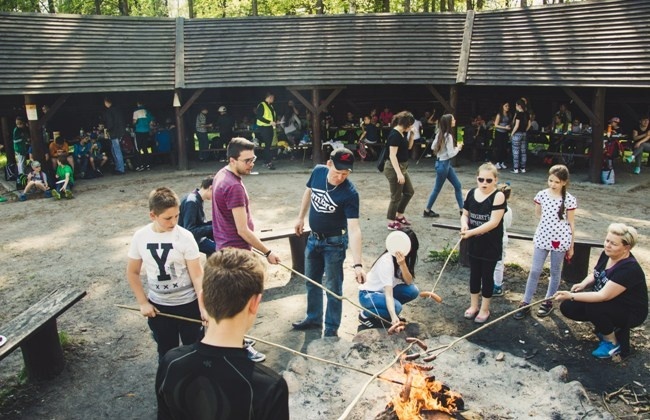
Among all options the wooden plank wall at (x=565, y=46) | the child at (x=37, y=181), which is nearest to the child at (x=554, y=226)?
the wooden plank wall at (x=565, y=46)

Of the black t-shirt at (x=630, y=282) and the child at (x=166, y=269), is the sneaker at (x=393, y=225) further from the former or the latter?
the child at (x=166, y=269)

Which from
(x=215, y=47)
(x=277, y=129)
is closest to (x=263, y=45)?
(x=215, y=47)

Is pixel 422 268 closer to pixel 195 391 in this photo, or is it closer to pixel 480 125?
pixel 195 391

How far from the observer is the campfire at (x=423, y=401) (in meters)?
3.87

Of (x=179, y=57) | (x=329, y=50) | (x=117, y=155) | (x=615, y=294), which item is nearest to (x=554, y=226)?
(x=615, y=294)

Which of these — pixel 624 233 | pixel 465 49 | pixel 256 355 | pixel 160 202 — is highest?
pixel 465 49

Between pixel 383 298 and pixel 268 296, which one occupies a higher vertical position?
pixel 383 298

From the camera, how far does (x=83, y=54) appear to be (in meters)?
14.3

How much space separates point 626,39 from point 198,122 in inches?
428

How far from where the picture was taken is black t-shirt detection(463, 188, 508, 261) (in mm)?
5848

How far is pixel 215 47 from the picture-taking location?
1530 cm

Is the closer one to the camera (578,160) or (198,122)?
(578,160)

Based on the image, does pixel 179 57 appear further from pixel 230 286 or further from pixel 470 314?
pixel 230 286

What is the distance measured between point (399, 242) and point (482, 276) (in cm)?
124
